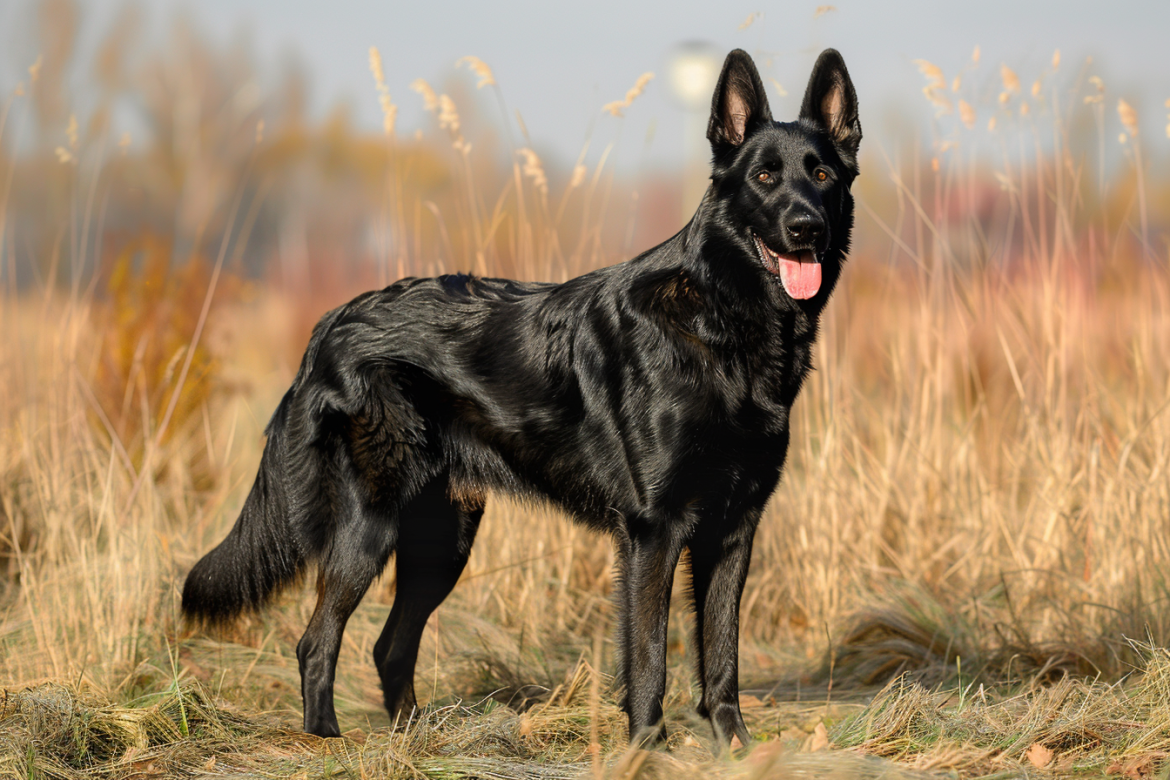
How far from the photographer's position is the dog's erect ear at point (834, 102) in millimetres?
2734

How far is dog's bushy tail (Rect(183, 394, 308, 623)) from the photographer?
2.93 metres

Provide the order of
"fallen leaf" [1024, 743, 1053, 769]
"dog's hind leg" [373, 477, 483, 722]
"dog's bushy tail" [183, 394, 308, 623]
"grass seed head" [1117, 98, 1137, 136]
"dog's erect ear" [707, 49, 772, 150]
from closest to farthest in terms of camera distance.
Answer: "fallen leaf" [1024, 743, 1053, 769] < "dog's erect ear" [707, 49, 772, 150] < "dog's bushy tail" [183, 394, 308, 623] < "dog's hind leg" [373, 477, 483, 722] < "grass seed head" [1117, 98, 1137, 136]

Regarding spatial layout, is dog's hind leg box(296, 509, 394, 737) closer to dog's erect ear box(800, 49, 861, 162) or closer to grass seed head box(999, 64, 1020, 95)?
dog's erect ear box(800, 49, 861, 162)

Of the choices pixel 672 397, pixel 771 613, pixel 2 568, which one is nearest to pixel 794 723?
pixel 771 613

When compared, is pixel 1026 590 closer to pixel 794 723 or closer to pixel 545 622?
pixel 794 723

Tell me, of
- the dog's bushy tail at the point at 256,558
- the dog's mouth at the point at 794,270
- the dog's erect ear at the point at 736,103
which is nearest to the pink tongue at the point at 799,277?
the dog's mouth at the point at 794,270

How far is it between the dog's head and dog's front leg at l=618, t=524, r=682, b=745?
30.1 inches

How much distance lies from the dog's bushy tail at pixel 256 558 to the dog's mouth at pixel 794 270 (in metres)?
1.59

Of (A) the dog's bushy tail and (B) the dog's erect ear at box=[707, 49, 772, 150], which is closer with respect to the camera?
(B) the dog's erect ear at box=[707, 49, 772, 150]

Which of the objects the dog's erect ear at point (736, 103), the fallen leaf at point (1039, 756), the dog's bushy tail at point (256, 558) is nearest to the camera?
the fallen leaf at point (1039, 756)

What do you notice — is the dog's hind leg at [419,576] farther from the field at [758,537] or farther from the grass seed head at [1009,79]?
the grass seed head at [1009,79]

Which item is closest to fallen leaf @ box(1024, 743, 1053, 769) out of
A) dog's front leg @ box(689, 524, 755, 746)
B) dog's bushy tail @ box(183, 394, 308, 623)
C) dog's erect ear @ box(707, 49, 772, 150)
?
dog's front leg @ box(689, 524, 755, 746)

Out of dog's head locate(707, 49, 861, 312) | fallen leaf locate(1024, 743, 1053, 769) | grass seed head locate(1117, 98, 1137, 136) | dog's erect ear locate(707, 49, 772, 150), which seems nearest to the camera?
fallen leaf locate(1024, 743, 1053, 769)

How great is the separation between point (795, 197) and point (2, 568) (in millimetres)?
3576
